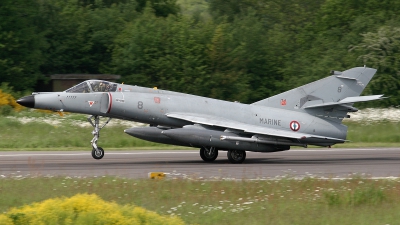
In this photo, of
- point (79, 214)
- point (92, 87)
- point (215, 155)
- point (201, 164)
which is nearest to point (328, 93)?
point (215, 155)

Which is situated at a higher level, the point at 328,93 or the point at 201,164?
the point at 328,93

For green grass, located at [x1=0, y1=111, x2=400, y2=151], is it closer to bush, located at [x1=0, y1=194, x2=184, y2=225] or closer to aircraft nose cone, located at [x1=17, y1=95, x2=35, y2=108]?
aircraft nose cone, located at [x1=17, y1=95, x2=35, y2=108]

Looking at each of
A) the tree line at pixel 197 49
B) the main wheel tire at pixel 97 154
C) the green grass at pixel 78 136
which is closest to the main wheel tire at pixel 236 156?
the main wheel tire at pixel 97 154

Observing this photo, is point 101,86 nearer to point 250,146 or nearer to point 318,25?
point 250,146

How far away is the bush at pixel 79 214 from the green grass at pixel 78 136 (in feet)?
50.7

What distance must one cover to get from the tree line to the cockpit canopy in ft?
71.6

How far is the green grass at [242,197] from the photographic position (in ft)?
33.6

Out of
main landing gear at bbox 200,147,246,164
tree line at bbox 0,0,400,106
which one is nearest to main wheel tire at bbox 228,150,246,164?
main landing gear at bbox 200,147,246,164

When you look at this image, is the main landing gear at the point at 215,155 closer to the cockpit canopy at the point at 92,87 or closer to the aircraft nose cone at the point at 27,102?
the cockpit canopy at the point at 92,87

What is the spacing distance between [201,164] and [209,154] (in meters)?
0.87

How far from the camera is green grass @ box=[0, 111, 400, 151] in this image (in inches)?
960

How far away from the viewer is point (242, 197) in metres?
12.0

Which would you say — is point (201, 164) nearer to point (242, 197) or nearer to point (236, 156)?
point (236, 156)

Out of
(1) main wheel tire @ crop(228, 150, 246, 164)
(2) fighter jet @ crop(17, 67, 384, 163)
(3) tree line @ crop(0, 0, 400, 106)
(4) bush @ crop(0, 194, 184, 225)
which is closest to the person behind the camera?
(4) bush @ crop(0, 194, 184, 225)
